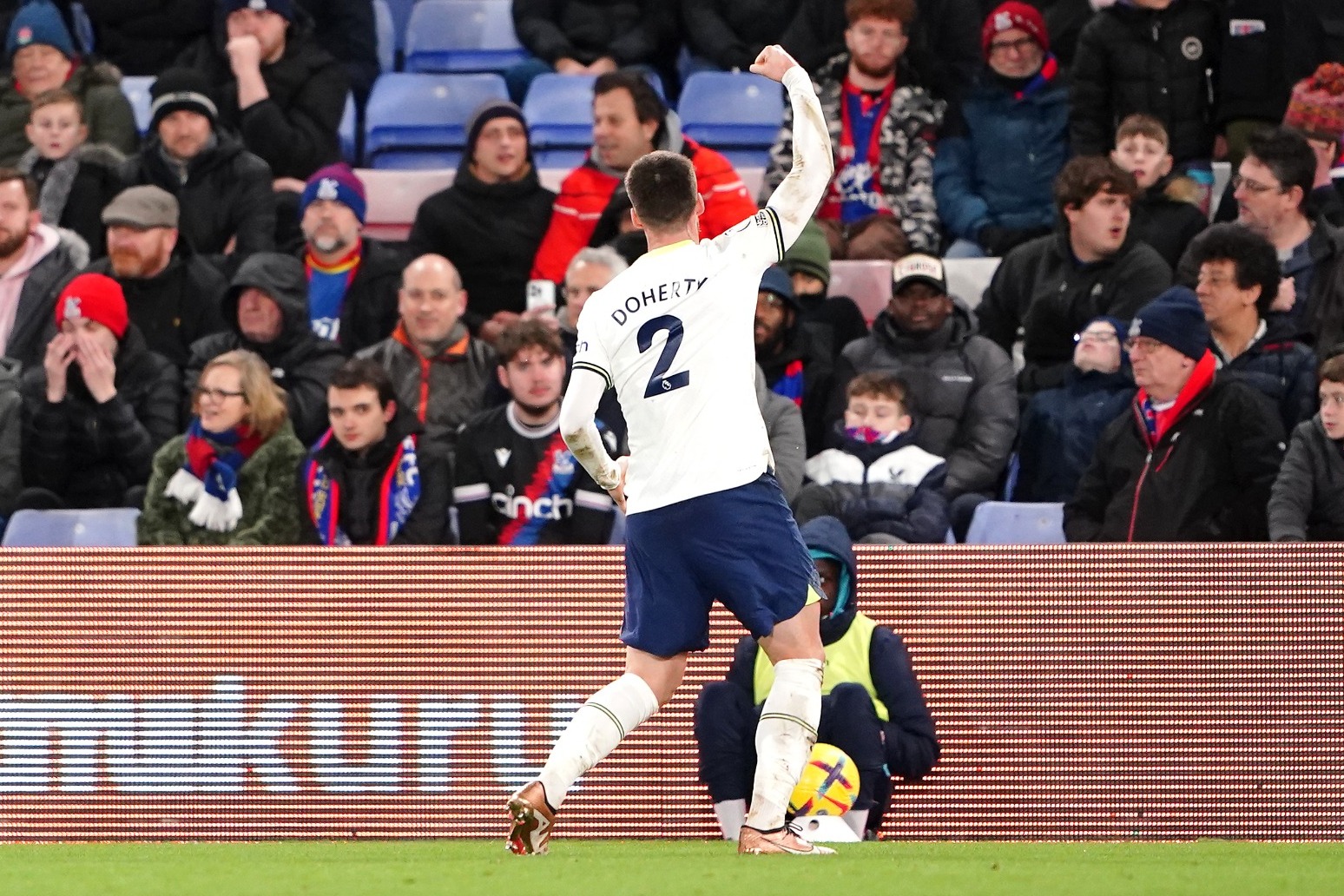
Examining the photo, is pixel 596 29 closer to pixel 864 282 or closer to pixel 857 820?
pixel 864 282

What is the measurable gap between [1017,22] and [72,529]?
6.14 m

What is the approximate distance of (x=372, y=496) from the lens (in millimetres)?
9398

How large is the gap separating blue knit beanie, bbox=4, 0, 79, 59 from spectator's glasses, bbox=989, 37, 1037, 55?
602 cm

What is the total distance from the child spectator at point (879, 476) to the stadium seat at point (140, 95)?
6246 millimetres

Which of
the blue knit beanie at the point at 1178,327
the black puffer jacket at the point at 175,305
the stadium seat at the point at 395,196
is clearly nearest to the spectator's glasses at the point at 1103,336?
the blue knit beanie at the point at 1178,327

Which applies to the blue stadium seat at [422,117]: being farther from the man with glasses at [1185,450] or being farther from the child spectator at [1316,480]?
the child spectator at [1316,480]

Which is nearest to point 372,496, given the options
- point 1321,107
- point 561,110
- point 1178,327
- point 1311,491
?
point 1178,327

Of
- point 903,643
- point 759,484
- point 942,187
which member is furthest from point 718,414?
point 942,187

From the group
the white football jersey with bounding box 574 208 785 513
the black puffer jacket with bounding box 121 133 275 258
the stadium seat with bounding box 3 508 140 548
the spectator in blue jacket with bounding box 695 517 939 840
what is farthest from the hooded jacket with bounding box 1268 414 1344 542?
the black puffer jacket with bounding box 121 133 275 258

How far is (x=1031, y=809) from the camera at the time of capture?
26.0ft

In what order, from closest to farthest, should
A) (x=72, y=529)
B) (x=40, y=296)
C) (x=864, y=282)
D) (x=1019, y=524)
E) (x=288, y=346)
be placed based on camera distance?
(x=1019, y=524)
(x=72, y=529)
(x=288, y=346)
(x=40, y=296)
(x=864, y=282)

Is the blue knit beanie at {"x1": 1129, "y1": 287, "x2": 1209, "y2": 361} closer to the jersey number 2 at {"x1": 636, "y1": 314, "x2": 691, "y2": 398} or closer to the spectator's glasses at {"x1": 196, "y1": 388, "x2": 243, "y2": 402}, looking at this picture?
the jersey number 2 at {"x1": 636, "y1": 314, "x2": 691, "y2": 398}

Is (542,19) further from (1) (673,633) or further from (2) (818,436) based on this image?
(1) (673,633)

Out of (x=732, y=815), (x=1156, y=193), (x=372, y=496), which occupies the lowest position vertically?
(x=732, y=815)
